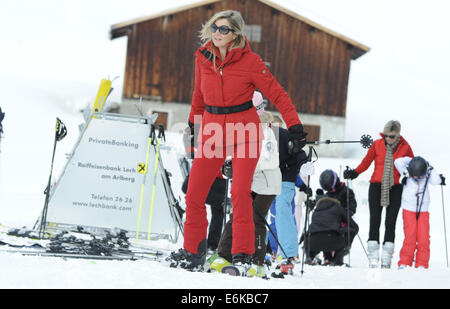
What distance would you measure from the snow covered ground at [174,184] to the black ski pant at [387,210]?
653mm

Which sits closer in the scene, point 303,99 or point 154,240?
point 154,240

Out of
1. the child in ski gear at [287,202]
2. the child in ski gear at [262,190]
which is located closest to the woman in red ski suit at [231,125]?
the child in ski gear at [262,190]

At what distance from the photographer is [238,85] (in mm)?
4531

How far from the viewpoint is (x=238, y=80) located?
178 inches

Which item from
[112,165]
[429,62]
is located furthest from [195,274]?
[429,62]

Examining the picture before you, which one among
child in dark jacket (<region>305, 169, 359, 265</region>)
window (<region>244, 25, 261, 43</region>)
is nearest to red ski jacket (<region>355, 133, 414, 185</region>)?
child in dark jacket (<region>305, 169, 359, 265</region>)

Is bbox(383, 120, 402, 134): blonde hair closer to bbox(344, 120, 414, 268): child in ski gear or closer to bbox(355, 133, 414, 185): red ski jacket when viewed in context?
bbox(344, 120, 414, 268): child in ski gear

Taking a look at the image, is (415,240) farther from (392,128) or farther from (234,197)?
(234,197)

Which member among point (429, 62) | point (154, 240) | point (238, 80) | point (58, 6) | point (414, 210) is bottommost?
point (154, 240)

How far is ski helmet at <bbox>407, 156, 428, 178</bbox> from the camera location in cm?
729

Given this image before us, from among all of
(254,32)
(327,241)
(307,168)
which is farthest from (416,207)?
(254,32)

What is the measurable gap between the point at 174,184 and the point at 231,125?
30.3ft

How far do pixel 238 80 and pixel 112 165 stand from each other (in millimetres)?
3401
